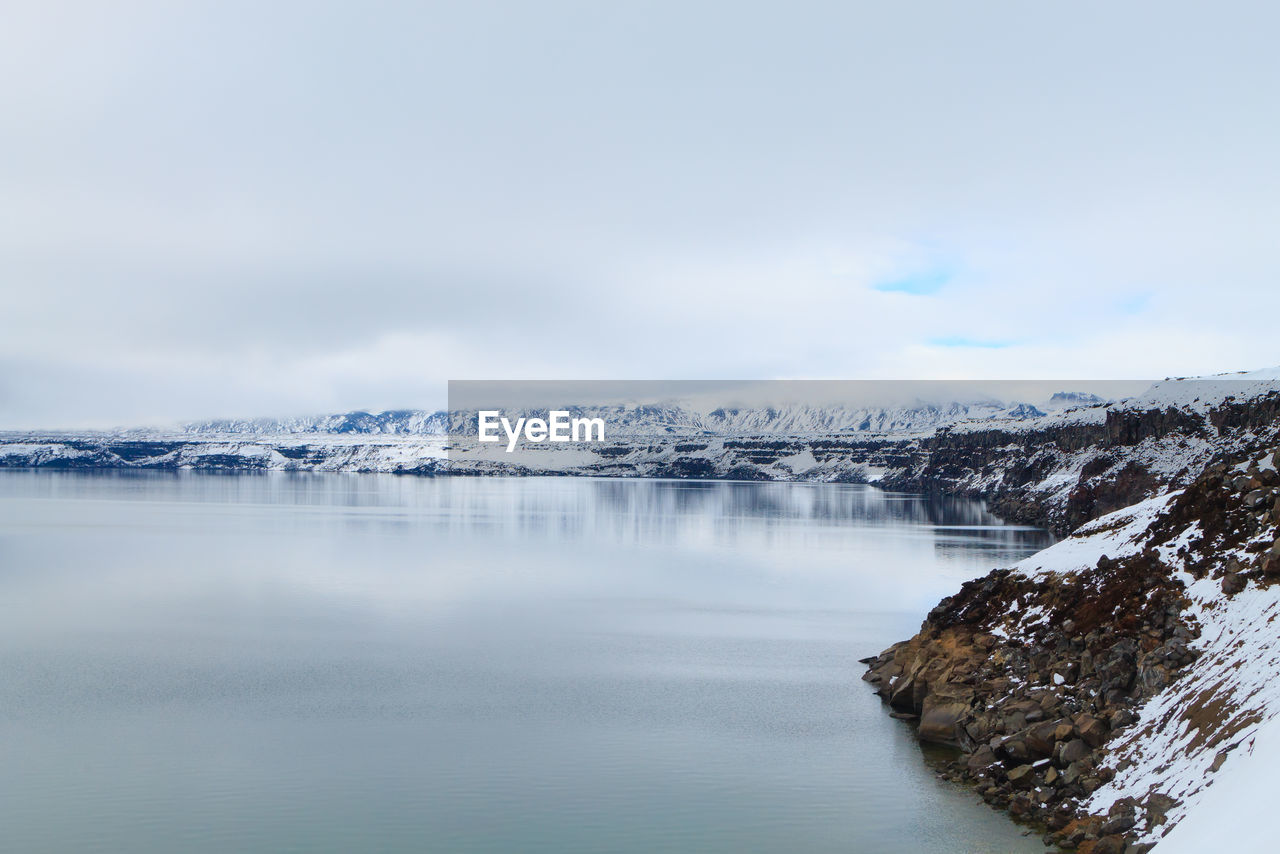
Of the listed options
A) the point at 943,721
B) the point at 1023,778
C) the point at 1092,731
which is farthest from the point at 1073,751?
the point at 943,721

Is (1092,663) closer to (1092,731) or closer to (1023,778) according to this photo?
(1092,731)

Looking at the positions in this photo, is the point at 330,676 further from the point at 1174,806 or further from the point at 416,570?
the point at 416,570

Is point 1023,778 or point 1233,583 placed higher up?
point 1233,583

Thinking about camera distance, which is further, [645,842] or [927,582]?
[927,582]

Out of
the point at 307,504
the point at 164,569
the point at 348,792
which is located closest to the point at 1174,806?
the point at 348,792

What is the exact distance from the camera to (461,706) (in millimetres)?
29391

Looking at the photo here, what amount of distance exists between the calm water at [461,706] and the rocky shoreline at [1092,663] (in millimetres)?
1277

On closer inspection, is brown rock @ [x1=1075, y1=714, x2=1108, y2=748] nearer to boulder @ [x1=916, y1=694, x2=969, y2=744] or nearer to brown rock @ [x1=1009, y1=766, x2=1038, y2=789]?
brown rock @ [x1=1009, y1=766, x2=1038, y2=789]

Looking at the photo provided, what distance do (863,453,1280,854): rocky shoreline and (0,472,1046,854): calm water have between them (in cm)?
128

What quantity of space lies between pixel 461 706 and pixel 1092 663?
17.3 m

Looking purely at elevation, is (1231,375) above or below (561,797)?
above

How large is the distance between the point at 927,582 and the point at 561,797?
4100 cm

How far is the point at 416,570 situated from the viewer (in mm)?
64000

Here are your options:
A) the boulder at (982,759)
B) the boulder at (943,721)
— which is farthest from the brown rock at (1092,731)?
the boulder at (943,721)
